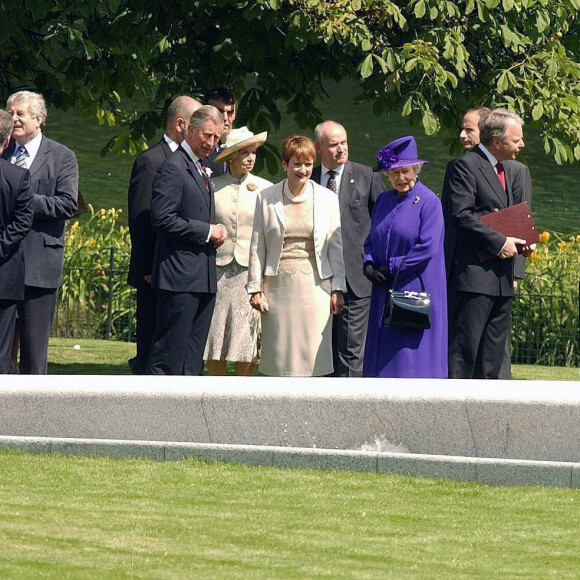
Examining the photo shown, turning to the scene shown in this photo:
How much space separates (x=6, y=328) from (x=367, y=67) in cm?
376

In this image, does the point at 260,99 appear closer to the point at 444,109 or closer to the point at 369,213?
the point at 444,109

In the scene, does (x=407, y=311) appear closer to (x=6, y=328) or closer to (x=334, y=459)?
(x=334, y=459)

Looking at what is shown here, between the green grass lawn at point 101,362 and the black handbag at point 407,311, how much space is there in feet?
15.6

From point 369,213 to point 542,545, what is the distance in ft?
15.4

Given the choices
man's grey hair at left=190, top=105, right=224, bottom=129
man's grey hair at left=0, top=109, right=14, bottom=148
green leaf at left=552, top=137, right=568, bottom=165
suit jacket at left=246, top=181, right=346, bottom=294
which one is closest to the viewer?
man's grey hair at left=0, top=109, right=14, bottom=148

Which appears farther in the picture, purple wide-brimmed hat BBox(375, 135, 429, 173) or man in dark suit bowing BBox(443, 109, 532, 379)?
man in dark suit bowing BBox(443, 109, 532, 379)

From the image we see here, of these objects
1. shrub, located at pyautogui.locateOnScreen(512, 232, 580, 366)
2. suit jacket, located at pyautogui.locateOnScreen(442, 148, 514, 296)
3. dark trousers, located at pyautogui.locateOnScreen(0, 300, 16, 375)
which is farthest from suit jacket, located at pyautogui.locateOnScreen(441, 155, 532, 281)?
shrub, located at pyautogui.locateOnScreen(512, 232, 580, 366)

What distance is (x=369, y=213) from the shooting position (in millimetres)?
9938

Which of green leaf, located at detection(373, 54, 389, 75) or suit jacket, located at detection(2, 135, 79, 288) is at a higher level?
green leaf, located at detection(373, 54, 389, 75)

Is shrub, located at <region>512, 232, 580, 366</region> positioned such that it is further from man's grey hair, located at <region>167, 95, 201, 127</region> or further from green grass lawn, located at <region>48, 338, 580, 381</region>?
man's grey hair, located at <region>167, 95, 201, 127</region>

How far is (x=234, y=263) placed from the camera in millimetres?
9484

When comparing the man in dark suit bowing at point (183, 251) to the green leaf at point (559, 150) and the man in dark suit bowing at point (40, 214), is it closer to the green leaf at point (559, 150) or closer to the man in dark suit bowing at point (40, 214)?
the man in dark suit bowing at point (40, 214)

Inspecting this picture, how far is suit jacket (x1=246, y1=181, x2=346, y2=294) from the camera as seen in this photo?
8.83 metres

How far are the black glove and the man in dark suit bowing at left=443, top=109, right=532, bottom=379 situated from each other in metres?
0.89
